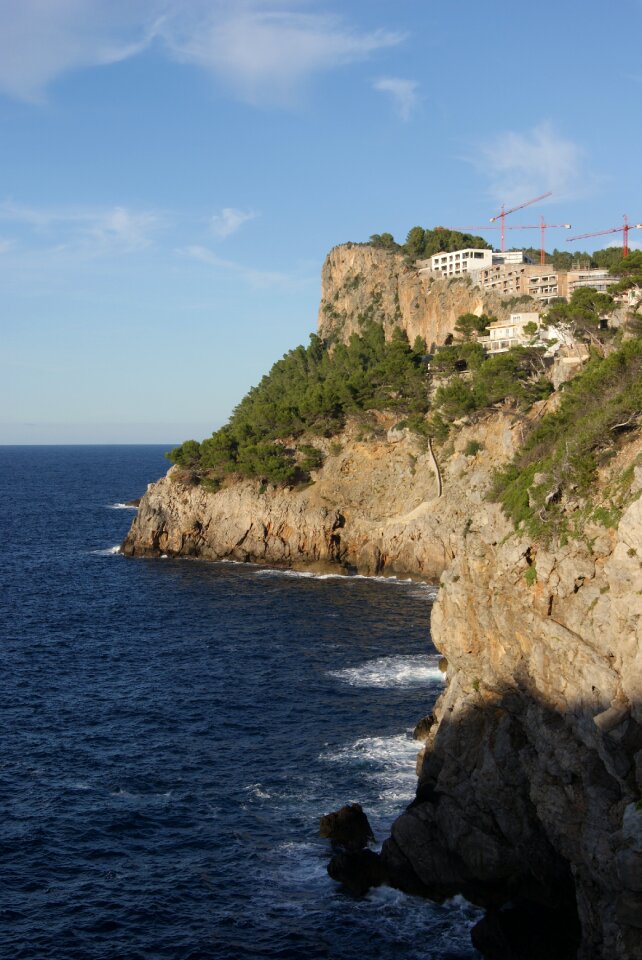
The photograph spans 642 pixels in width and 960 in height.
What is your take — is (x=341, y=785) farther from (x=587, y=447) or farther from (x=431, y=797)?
(x=587, y=447)

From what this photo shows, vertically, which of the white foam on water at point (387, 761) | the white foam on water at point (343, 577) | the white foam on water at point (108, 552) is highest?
the white foam on water at point (108, 552)

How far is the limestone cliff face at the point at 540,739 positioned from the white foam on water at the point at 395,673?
15.0 m

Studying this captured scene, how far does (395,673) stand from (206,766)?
1666 cm

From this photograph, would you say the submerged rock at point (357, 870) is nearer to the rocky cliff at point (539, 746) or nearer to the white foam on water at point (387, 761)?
the rocky cliff at point (539, 746)

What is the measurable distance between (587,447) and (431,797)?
16.0m

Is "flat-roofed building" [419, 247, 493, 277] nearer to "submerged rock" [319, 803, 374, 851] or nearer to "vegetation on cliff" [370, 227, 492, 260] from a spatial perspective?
"vegetation on cliff" [370, 227, 492, 260]

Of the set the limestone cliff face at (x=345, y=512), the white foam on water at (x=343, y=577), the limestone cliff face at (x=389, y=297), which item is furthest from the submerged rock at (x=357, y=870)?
the limestone cliff face at (x=389, y=297)

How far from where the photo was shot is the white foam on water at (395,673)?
55.6 meters

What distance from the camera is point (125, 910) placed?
110 feet

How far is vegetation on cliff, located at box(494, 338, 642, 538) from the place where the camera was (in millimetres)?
32406

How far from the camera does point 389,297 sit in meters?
154

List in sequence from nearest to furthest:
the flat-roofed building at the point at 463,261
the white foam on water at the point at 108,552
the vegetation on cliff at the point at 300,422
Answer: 1. the vegetation on cliff at the point at 300,422
2. the white foam on water at the point at 108,552
3. the flat-roofed building at the point at 463,261

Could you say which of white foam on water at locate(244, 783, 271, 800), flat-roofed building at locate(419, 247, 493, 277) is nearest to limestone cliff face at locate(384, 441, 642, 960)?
white foam on water at locate(244, 783, 271, 800)

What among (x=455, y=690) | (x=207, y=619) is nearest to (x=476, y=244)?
(x=207, y=619)
